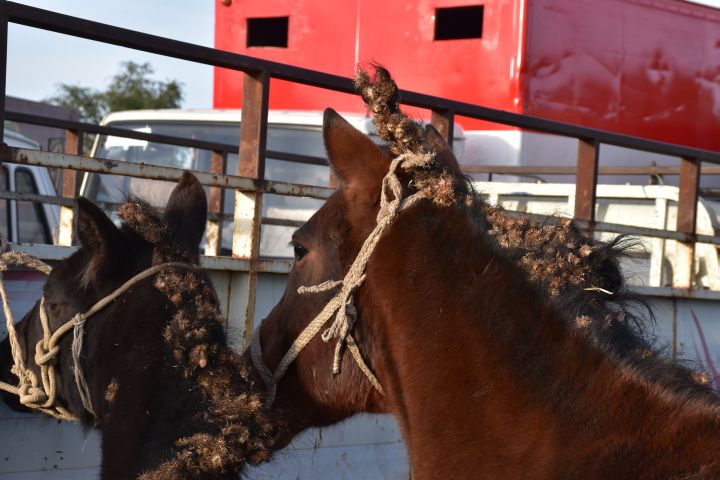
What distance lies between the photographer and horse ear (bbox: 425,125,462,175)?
2.37 metres

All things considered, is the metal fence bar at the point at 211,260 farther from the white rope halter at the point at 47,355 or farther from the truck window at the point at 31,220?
the truck window at the point at 31,220

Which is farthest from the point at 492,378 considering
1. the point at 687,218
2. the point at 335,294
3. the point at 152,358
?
the point at 687,218

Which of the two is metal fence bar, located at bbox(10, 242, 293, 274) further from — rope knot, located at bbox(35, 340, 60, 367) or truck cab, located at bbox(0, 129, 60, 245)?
truck cab, located at bbox(0, 129, 60, 245)

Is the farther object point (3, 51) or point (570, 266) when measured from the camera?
point (3, 51)

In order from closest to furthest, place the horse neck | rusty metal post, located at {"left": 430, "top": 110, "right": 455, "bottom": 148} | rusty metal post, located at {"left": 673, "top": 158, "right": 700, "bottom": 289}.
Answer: the horse neck < rusty metal post, located at {"left": 430, "top": 110, "right": 455, "bottom": 148} < rusty metal post, located at {"left": 673, "top": 158, "right": 700, "bottom": 289}

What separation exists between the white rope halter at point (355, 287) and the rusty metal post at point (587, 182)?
307 cm

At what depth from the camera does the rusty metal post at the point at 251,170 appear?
3.84 metres

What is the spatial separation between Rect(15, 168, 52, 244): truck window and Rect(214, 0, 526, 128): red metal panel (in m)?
2.28

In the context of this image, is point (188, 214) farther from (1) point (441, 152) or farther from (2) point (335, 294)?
(1) point (441, 152)

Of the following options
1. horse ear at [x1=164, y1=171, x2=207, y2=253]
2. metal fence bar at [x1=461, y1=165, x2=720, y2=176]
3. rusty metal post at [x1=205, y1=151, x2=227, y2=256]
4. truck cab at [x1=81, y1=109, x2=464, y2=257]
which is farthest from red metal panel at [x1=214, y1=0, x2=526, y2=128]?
horse ear at [x1=164, y1=171, x2=207, y2=253]

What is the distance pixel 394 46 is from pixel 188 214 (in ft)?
18.7

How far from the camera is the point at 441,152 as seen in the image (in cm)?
246

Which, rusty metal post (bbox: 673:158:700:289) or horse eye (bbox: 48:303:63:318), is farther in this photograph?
rusty metal post (bbox: 673:158:700:289)

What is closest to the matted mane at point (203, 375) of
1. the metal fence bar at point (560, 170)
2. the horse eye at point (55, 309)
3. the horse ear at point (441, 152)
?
the horse eye at point (55, 309)
